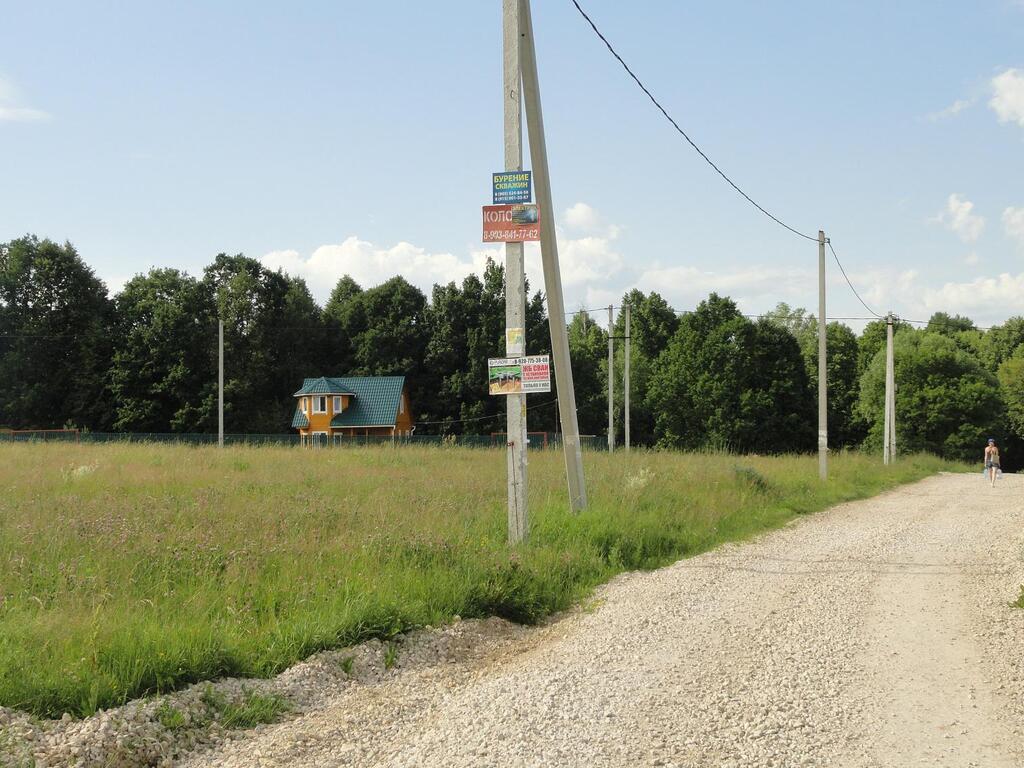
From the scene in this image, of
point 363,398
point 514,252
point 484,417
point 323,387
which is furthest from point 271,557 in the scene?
point 484,417

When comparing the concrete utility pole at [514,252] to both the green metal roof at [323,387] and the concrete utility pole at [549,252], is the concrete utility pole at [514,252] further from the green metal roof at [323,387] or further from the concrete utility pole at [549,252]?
the green metal roof at [323,387]

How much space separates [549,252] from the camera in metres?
11.8

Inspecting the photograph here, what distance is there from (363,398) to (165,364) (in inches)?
478

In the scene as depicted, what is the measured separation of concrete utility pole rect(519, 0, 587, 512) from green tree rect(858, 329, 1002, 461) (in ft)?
164

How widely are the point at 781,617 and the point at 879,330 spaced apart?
A: 7007cm

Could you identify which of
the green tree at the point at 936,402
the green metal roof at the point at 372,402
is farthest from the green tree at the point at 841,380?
the green metal roof at the point at 372,402

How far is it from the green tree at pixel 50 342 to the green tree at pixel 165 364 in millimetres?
1453

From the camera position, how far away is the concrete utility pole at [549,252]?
1106 centimetres

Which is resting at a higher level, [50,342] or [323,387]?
[50,342]

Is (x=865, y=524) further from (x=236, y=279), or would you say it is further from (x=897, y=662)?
(x=236, y=279)

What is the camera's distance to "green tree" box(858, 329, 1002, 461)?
57.2m

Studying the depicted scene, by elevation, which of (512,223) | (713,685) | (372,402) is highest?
(512,223)

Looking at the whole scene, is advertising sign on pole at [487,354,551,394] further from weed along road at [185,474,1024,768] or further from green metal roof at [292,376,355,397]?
green metal roof at [292,376,355,397]

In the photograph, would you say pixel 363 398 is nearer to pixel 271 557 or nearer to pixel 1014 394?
pixel 271 557
